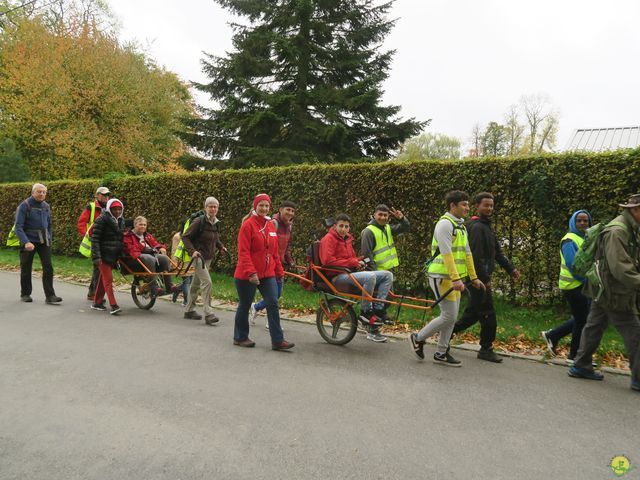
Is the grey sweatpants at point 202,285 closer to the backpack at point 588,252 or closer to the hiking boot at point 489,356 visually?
the hiking boot at point 489,356

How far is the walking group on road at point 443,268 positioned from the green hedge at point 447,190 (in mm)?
1438

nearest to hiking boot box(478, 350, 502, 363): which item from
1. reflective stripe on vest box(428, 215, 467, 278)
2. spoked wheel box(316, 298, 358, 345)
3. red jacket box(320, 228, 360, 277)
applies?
reflective stripe on vest box(428, 215, 467, 278)

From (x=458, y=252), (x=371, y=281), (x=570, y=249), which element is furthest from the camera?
(x=371, y=281)

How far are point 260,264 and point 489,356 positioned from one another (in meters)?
3.13

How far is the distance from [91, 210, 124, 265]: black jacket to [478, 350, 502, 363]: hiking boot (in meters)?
6.28

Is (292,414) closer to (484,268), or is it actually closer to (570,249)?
(484,268)

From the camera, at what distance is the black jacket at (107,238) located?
811 centimetres

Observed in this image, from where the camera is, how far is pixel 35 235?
29.3 feet

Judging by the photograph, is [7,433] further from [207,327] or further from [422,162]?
[422,162]

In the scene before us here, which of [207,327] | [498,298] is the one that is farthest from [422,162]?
[207,327]

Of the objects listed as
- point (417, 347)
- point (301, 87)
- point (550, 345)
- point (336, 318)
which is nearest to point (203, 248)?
point (336, 318)

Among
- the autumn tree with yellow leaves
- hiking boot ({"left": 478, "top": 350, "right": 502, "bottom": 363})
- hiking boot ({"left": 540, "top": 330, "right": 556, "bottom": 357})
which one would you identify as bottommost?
hiking boot ({"left": 478, "top": 350, "right": 502, "bottom": 363})

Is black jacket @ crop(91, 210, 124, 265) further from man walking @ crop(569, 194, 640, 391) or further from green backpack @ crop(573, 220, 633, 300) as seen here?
man walking @ crop(569, 194, 640, 391)

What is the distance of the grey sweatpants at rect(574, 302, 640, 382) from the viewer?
15.8 feet
